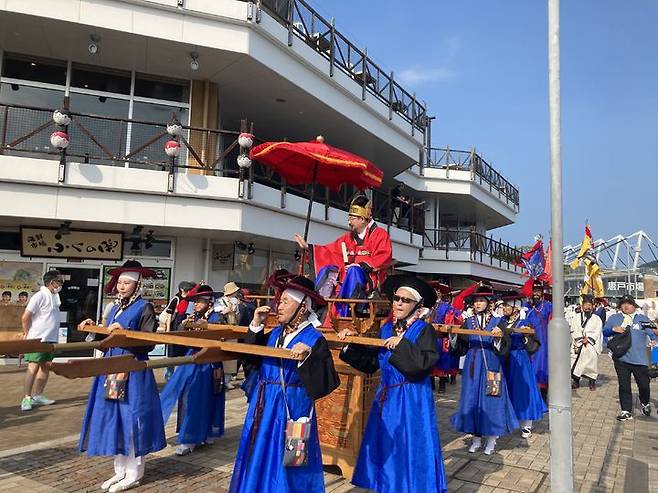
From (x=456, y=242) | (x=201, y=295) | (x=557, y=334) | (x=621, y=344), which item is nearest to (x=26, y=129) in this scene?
(x=201, y=295)

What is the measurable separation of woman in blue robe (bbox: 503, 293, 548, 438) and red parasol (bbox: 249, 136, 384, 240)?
2910 millimetres

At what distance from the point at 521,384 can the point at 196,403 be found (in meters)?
4.55

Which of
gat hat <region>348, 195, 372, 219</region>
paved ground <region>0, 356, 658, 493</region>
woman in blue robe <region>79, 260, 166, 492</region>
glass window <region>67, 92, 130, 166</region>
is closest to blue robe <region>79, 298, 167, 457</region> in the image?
woman in blue robe <region>79, 260, 166, 492</region>

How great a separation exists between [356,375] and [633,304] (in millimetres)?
6290

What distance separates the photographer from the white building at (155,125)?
408 inches

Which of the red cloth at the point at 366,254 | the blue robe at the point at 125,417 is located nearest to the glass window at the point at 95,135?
Answer: the red cloth at the point at 366,254

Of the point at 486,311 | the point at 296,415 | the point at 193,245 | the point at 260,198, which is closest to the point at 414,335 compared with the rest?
the point at 296,415

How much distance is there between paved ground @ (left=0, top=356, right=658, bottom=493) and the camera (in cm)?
491

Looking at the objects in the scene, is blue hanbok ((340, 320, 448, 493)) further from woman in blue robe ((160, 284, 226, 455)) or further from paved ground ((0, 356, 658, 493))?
woman in blue robe ((160, 284, 226, 455))

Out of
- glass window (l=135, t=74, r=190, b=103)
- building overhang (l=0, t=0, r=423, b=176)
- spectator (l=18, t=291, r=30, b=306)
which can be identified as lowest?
spectator (l=18, t=291, r=30, b=306)

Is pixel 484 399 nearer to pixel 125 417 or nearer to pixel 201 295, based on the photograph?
pixel 201 295

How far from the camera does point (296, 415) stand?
3361 mm

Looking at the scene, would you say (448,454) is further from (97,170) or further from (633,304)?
(97,170)

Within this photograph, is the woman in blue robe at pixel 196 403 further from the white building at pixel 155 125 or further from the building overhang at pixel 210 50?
the building overhang at pixel 210 50
